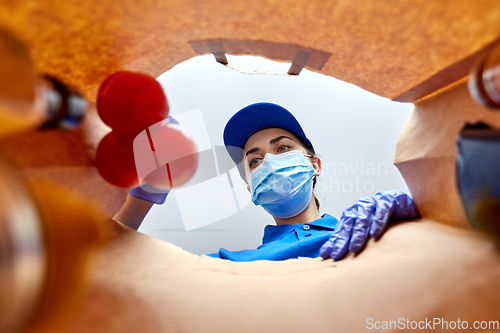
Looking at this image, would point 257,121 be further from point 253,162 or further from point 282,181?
point 282,181

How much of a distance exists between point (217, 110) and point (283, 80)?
0.41 meters

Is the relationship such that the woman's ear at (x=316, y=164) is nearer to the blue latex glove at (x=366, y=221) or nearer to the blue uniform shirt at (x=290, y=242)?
the blue uniform shirt at (x=290, y=242)

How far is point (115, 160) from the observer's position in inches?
20.1

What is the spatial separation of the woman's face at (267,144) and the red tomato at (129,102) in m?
0.69

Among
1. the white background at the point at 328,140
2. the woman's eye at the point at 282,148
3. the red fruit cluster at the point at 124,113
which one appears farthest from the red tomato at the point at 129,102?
the white background at the point at 328,140

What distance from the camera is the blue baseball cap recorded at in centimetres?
121

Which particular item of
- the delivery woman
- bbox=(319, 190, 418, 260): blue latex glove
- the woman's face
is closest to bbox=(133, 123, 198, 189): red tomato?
the delivery woman

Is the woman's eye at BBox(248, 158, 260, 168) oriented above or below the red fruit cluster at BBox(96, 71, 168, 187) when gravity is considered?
below

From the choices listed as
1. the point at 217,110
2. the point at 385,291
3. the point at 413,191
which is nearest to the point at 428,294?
the point at 385,291

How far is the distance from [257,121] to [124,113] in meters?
0.79

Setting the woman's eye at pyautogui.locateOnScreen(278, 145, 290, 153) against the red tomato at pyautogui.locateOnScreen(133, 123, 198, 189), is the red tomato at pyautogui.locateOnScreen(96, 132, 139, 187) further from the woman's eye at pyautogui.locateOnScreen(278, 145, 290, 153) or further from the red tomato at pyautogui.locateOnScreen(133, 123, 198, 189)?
the woman's eye at pyautogui.locateOnScreen(278, 145, 290, 153)

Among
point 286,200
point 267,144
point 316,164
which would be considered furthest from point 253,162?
point 316,164

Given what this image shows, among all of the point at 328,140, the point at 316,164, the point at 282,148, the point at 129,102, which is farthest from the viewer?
the point at 328,140

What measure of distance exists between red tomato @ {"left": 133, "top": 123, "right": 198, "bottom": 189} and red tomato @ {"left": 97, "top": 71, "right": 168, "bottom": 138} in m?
0.02
